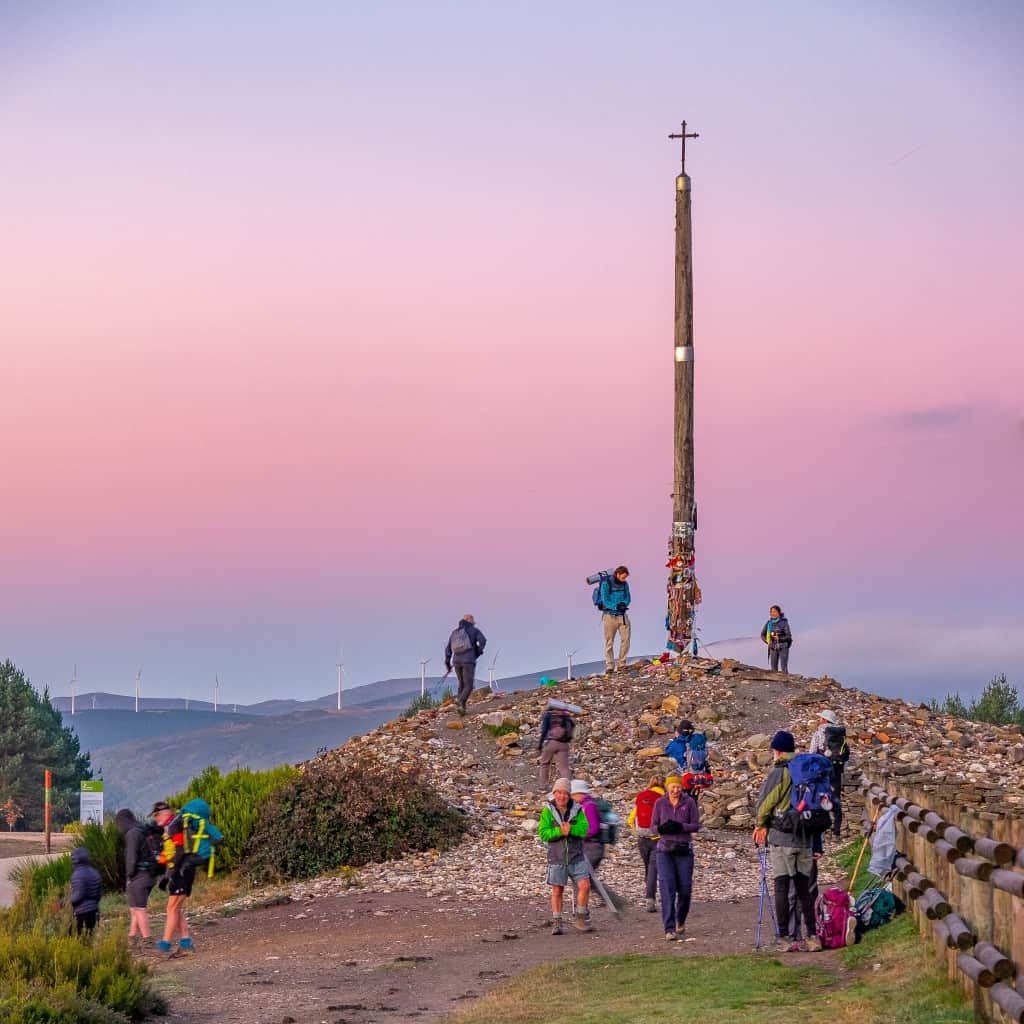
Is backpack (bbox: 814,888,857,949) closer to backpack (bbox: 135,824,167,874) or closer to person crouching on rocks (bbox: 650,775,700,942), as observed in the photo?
person crouching on rocks (bbox: 650,775,700,942)

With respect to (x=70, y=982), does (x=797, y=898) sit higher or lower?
higher

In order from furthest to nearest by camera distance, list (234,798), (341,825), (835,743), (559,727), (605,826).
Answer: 1. (234,798)
2. (559,727)
3. (341,825)
4. (835,743)
5. (605,826)

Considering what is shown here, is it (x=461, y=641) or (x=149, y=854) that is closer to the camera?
(x=149, y=854)

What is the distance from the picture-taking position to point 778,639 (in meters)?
40.1

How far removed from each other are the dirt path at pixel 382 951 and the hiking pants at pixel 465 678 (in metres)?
11.2

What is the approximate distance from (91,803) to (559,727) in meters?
13.0

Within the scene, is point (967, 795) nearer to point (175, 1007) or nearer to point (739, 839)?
point (739, 839)

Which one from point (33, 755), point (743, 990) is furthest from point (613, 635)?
point (33, 755)

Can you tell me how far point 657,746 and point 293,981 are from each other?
16748 mm

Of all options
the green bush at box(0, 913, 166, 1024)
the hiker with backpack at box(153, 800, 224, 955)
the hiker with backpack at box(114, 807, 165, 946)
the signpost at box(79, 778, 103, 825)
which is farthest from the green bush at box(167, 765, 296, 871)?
the green bush at box(0, 913, 166, 1024)

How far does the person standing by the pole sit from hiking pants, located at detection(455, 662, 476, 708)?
3911mm

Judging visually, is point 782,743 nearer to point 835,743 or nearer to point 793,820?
point 793,820

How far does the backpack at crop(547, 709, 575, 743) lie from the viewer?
27141 mm

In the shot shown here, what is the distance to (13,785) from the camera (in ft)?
222
